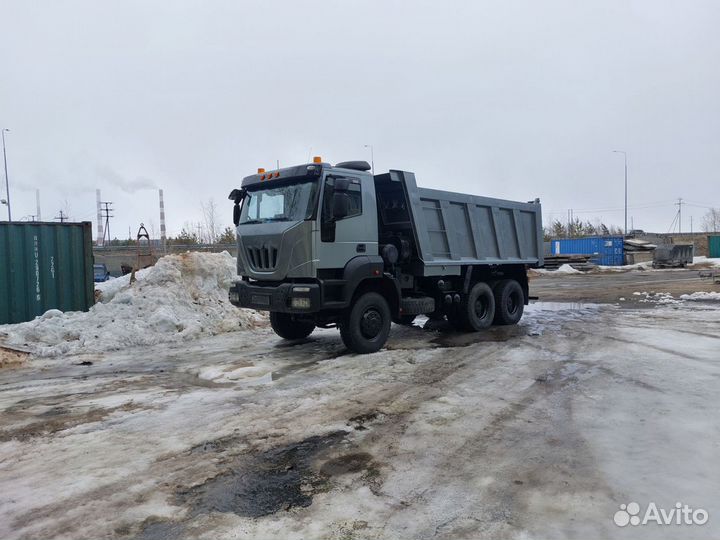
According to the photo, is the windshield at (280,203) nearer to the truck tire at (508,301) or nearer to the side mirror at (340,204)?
the side mirror at (340,204)

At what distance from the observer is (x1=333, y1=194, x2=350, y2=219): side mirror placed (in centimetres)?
831

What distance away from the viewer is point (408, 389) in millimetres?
6812

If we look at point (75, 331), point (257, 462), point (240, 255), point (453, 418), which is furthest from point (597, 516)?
point (75, 331)

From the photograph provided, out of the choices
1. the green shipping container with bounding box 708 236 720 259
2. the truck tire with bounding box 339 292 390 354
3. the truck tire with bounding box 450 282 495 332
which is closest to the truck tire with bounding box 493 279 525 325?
the truck tire with bounding box 450 282 495 332

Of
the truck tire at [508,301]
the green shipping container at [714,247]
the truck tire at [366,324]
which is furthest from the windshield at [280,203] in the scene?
the green shipping container at [714,247]

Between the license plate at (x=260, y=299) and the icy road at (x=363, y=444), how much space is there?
0.97m

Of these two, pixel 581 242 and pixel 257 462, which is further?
pixel 581 242

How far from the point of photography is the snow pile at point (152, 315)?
10.2 meters

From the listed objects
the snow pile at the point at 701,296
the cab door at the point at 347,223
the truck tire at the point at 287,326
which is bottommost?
the snow pile at the point at 701,296

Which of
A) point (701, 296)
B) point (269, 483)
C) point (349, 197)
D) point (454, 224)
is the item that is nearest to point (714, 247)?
point (701, 296)

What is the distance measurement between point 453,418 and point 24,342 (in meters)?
8.43

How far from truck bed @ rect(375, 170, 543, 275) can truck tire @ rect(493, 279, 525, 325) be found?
0.57 meters

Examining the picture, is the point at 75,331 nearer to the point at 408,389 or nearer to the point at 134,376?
the point at 134,376

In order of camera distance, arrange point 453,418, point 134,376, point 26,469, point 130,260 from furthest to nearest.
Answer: point 130,260 < point 134,376 < point 453,418 < point 26,469
